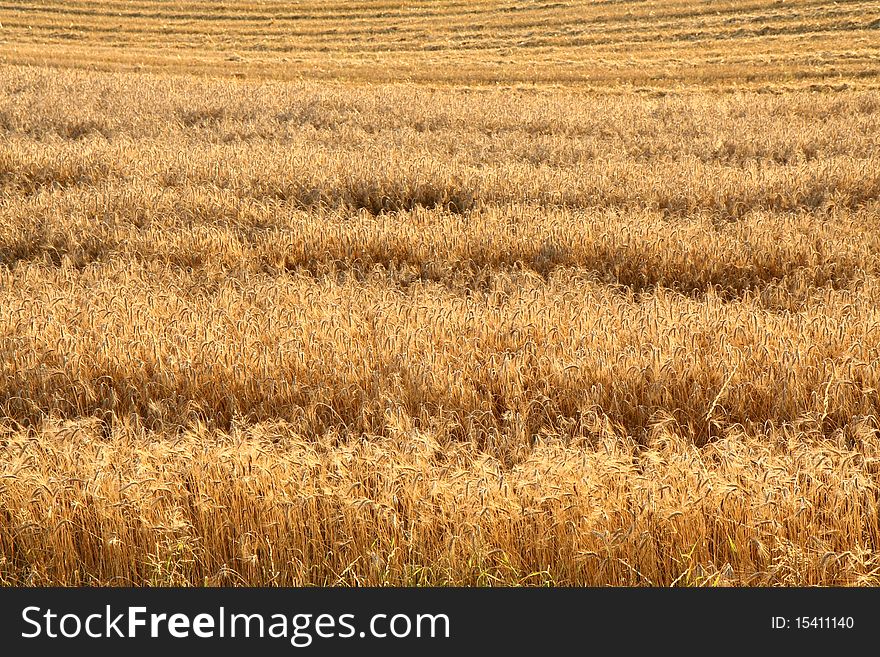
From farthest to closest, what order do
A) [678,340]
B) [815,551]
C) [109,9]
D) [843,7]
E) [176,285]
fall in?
[109,9] → [843,7] → [176,285] → [678,340] → [815,551]

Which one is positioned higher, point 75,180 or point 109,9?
point 109,9

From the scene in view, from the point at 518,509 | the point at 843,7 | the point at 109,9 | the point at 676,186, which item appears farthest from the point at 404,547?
the point at 109,9

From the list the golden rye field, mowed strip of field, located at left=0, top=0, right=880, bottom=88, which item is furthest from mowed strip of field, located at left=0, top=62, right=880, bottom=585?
mowed strip of field, located at left=0, top=0, right=880, bottom=88

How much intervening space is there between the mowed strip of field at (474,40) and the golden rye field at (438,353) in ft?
41.2

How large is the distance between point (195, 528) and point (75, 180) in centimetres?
789

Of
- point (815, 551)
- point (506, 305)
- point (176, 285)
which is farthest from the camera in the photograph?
point (176, 285)

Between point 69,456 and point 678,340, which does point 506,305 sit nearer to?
point 678,340

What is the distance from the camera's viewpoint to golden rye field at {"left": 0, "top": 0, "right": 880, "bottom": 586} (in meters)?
2.92

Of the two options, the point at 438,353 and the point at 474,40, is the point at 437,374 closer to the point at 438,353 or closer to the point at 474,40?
the point at 438,353

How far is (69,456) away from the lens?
3330 mm

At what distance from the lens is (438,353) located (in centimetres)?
448

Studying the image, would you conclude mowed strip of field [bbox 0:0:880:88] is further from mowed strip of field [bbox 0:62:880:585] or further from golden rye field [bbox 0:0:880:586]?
mowed strip of field [bbox 0:62:880:585]

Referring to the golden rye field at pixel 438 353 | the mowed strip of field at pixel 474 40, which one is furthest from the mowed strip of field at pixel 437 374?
the mowed strip of field at pixel 474 40

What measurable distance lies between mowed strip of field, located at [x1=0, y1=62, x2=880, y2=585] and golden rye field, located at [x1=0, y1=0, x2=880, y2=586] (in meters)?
0.02
